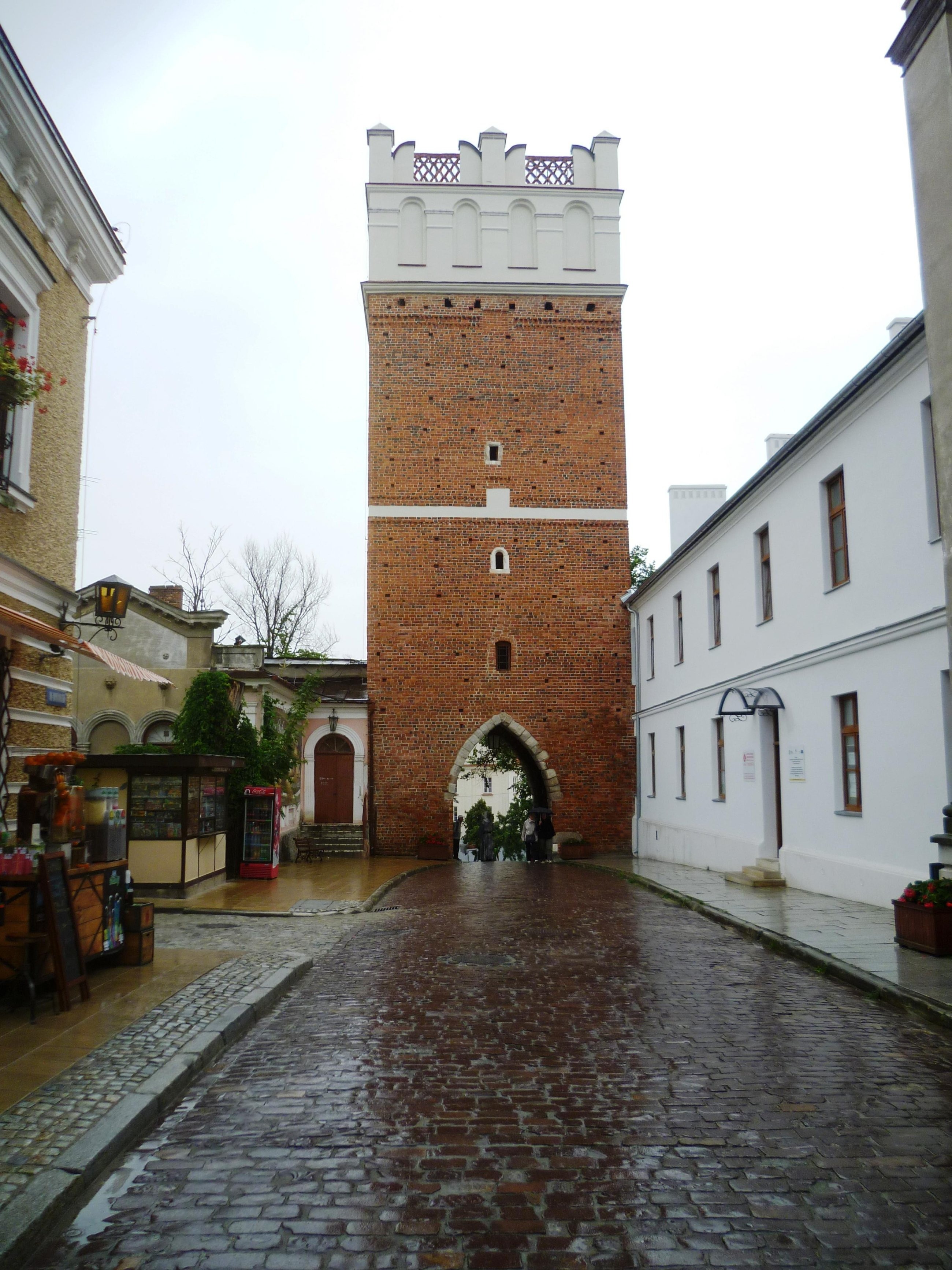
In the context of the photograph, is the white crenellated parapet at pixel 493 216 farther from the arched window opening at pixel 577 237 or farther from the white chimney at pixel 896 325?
the white chimney at pixel 896 325

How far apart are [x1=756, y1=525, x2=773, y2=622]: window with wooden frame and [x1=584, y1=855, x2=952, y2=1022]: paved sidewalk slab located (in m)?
4.48

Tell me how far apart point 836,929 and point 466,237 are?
23.7 m

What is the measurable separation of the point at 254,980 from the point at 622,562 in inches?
817

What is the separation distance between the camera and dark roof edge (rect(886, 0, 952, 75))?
8203 millimetres

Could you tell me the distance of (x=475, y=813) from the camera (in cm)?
4322

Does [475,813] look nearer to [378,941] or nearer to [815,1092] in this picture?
[378,941]

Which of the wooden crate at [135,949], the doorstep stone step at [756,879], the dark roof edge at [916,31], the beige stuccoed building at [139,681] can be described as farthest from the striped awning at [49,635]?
the beige stuccoed building at [139,681]

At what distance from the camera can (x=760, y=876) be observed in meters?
15.1

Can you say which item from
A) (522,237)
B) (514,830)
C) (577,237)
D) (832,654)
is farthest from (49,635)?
(514,830)

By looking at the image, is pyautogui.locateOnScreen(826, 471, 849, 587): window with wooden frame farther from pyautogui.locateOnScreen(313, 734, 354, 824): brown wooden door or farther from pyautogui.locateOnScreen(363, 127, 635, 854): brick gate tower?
pyautogui.locateOnScreen(313, 734, 354, 824): brown wooden door

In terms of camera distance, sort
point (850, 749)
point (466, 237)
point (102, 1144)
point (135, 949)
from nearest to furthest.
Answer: point (102, 1144) → point (135, 949) → point (850, 749) → point (466, 237)

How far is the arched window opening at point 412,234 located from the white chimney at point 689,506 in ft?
31.9

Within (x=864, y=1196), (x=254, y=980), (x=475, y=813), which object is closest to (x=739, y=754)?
(x=254, y=980)

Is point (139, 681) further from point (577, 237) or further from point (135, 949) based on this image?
point (577, 237)
